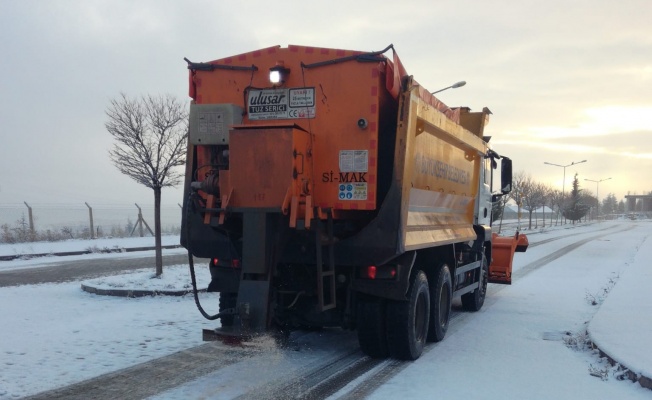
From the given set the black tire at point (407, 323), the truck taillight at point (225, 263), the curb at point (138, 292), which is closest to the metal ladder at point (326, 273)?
the black tire at point (407, 323)

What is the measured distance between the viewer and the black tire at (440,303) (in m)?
7.57

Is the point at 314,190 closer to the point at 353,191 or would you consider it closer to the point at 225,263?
the point at 353,191

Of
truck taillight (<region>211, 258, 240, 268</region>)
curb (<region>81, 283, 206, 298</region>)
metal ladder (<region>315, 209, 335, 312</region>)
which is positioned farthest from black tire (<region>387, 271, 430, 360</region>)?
curb (<region>81, 283, 206, 298</region>)

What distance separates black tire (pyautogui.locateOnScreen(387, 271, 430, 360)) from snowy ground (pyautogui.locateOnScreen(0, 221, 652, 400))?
0.21m

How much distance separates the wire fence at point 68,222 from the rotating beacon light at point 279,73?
71.5 ft

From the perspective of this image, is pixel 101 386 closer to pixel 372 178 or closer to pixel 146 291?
pixel 372 178

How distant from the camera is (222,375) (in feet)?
20.0

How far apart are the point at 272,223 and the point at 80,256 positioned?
16.4 m

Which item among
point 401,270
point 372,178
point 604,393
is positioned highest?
point 372,178

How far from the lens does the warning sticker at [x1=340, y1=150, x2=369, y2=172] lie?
5.95 m

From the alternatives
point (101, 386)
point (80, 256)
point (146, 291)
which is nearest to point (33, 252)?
point (80, 256)

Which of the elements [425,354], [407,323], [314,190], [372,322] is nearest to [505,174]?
[425,354]

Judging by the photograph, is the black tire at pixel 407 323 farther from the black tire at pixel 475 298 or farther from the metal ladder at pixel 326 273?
the black tire at pixel 475 298

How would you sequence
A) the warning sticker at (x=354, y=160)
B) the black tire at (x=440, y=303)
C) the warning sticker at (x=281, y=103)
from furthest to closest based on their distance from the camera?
the black tire at (x=440, y=303)
the warning sticker at (x=281, y=103)
the warning sticker at (x=354, y=160)
